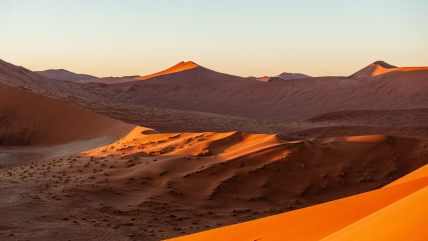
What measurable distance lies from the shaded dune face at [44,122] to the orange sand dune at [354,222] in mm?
13637

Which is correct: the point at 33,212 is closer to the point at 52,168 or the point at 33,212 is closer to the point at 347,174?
the point at 52,168

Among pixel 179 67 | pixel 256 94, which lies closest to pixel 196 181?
pixel 256 94

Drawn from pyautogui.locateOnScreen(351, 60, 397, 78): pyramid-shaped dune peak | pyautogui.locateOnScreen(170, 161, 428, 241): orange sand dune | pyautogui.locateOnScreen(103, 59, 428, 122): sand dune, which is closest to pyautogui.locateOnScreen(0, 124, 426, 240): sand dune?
pyautogui.locateOnScreen(170, 161, 428, 241): orange sand dune

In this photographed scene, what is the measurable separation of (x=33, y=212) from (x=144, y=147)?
575cm

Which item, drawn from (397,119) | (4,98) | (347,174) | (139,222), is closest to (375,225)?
(139,222)

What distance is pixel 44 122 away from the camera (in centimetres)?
2030

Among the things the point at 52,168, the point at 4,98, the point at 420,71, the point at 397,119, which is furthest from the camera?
the point at 420,71

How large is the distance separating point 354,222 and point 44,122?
59.2 feet

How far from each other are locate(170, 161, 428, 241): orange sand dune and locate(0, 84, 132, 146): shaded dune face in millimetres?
13637

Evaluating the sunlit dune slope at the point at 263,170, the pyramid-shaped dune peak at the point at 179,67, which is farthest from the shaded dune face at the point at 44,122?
the pyramid-shaped dune peak at the point at 179,67

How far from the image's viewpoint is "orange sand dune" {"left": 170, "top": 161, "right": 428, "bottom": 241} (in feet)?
8.96

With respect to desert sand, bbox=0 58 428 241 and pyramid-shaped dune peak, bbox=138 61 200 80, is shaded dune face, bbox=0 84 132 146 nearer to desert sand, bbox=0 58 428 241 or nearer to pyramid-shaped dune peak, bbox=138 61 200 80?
desert sand, bbox=0 58 428 241

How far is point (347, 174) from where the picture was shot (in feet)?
34.6

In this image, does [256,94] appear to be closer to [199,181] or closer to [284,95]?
[284,95]
